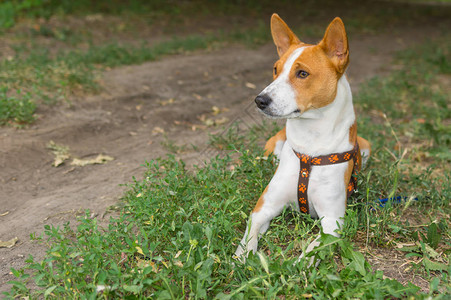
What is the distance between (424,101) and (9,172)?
5.68 m

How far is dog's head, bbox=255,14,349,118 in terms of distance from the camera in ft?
8.52

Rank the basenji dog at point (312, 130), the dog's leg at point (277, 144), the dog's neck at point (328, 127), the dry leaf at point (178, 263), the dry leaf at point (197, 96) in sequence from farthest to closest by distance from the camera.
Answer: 1. the dry leaf at point (197, 96)
2. the dog's leg at point (277, 144)
3. the dog's neck at point (328, 127)
4. the basenji dog at point (312, 130)
5. the dry leaf at point (178, 263)

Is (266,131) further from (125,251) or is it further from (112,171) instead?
(125,251)

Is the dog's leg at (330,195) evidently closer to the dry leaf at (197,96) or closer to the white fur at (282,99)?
the white fur at (282,99)

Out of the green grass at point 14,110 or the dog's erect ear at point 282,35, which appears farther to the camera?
the green grass at point 14,110

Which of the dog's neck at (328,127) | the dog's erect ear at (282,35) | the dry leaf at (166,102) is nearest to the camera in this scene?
the dog's neck at (328,127)

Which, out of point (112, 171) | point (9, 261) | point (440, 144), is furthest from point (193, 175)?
point (440, 144)

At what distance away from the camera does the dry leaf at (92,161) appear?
445 cm

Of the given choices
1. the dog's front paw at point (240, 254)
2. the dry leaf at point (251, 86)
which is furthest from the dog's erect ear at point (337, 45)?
the dry leaf at point (251, 86)

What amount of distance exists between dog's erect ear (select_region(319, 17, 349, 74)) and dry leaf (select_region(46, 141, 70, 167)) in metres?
3.00

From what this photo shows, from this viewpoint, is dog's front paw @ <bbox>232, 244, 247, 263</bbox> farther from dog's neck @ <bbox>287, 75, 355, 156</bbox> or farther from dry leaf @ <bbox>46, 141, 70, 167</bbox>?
dry leaf @ <bbox>46, 141, 70, 167</bbox>

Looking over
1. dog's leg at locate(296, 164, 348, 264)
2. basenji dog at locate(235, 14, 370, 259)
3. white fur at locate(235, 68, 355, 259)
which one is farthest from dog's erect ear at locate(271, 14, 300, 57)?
dog's leg at locate(296, 164, 348, 264)

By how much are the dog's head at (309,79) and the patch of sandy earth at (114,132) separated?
175cm

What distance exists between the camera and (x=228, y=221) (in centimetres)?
272
